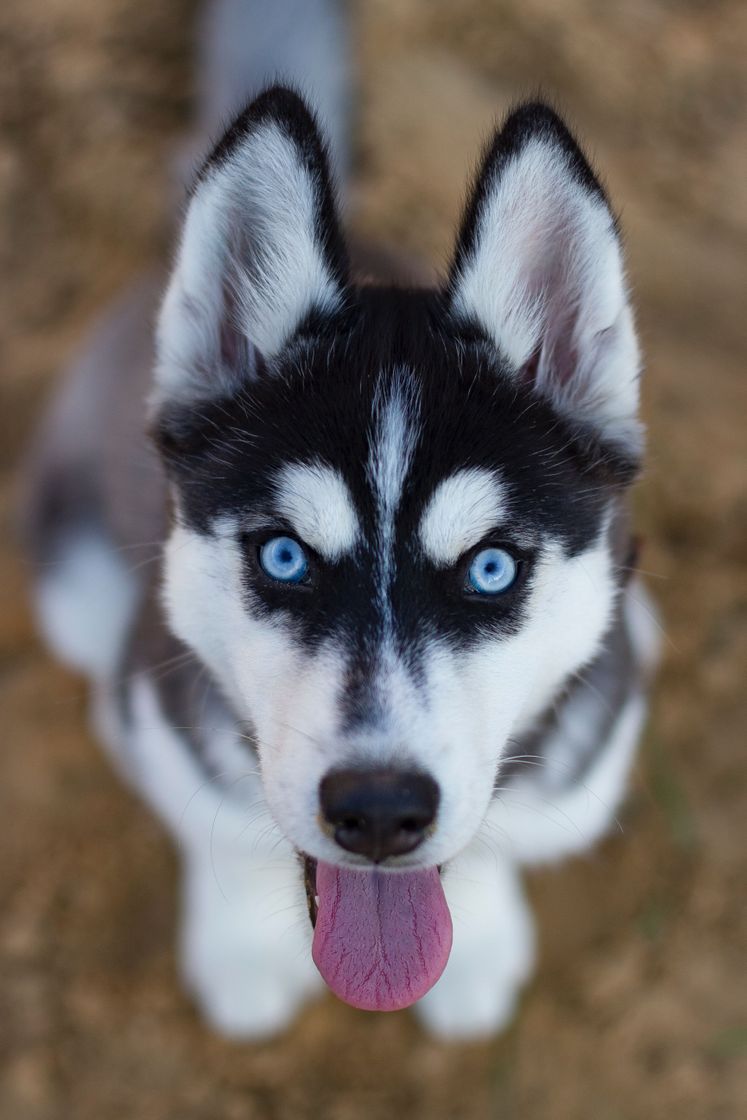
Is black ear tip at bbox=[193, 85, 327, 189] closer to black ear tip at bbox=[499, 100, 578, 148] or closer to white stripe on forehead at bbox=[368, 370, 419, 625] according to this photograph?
black ear tip at bbox=[499, 100, 578, 148]

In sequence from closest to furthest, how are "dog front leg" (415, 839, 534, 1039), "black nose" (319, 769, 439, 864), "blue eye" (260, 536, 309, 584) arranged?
"black nose" (319, 769, 439, 864)
"blue eye" (260, 536, 309, 584)
"dog front leg" (415, 839, 534, 1039)

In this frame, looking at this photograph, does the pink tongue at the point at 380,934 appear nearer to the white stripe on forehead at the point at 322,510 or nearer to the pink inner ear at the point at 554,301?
the white stripe on forehead at the point at 322,510

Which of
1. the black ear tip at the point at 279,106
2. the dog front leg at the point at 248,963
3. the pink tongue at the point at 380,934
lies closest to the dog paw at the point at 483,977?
the dog front leg at the point at 248,963

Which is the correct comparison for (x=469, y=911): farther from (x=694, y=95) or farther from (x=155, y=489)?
(x=694, y=95)

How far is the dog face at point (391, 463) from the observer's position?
176 centimetres

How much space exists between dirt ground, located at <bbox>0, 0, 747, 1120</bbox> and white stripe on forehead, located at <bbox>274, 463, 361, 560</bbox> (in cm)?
174

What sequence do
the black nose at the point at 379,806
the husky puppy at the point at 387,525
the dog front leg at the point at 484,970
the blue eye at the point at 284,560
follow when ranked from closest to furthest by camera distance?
1. the black nose at the point at 379,806
2. the husky puppy at the point at 387,525
3. the blue eye at the point at 284,560
4. the dog front leg at the point at 484,970

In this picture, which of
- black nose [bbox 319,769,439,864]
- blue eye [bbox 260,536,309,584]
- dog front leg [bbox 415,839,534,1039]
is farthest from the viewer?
dog front leg [bbox 415,839,534,1039]

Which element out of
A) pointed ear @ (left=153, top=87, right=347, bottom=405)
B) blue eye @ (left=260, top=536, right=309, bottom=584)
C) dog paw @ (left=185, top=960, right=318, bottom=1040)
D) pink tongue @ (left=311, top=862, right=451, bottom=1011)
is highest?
pointed ear @ (left=153, top=87, right=347, bottom=405)

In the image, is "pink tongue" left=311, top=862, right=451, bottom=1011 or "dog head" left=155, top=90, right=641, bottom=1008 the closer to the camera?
"dog head" left=155, top=90, right=641, bottom=1008

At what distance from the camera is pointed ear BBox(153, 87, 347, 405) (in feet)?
5.95

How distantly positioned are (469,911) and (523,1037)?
0.47 m

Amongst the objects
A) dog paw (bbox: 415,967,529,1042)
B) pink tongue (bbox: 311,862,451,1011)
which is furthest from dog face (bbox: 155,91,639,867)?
dog paw (bbox: 415,967,529,1042)

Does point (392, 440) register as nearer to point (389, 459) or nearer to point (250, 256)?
point (389, 459)
